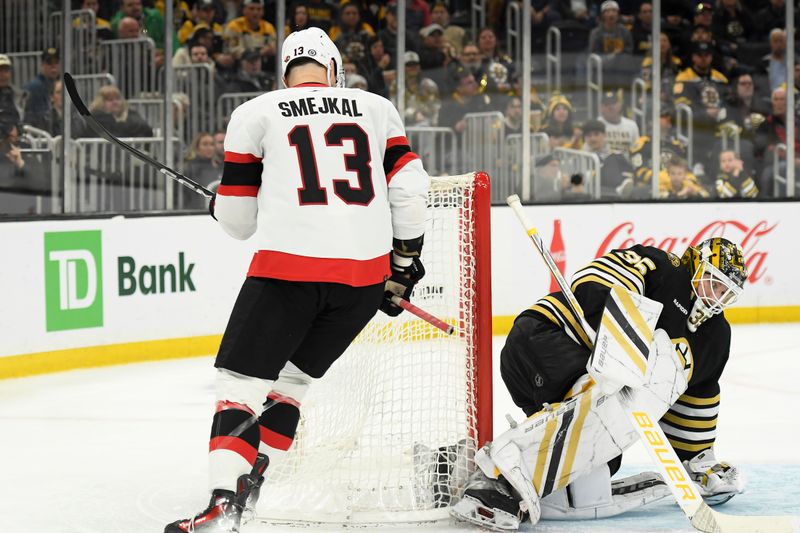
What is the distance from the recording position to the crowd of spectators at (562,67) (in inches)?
279

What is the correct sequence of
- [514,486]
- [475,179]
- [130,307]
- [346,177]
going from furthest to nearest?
1. [130,307]
2. [475,179]
3. [514,486]
4. [346,177]

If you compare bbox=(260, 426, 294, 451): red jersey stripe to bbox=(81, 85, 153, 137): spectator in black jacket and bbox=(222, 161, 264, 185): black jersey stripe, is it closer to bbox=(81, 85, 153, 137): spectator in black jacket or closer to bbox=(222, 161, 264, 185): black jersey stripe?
bbox=(222, 161, 264, 185): black jersey stripe

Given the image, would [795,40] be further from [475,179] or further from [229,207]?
[229,207]

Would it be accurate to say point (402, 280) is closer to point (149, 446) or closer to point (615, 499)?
point (615, 499)

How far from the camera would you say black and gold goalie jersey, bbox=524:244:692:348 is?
311 cm

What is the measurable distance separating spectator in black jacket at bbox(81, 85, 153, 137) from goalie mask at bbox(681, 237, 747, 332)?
3.91 metres

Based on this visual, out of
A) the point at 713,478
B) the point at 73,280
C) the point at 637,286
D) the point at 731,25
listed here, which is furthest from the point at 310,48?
the point at 731,25

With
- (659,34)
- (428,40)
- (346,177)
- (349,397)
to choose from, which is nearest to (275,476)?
(349,397)

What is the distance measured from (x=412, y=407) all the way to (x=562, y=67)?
4930mm

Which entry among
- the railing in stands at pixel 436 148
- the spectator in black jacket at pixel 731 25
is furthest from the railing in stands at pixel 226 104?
the spectator in black jacket at pixel 731 25

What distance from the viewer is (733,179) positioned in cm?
823

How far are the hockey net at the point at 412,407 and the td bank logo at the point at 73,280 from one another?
230 cm

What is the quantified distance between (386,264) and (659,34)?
5445 millimetres

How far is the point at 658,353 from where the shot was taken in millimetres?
3006
